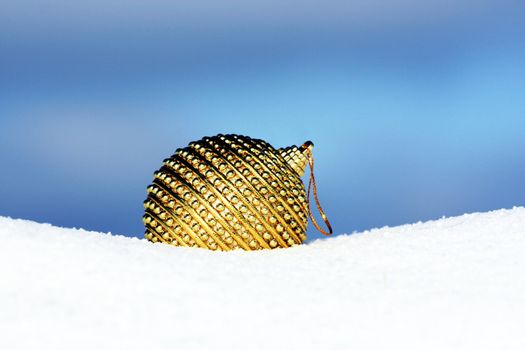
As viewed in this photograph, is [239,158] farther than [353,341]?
Yes

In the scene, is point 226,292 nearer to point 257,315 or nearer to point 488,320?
point 257,315

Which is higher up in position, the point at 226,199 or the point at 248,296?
the point at 226,199

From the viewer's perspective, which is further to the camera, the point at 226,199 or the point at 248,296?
the point at 226,199

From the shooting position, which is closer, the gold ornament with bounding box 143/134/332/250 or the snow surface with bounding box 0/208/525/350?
the snow surface with bounding box 0/208/525/350

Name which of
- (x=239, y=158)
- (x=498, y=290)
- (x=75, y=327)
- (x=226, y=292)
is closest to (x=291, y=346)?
(x=226, y=292)

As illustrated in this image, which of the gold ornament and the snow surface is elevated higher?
the gold ornament

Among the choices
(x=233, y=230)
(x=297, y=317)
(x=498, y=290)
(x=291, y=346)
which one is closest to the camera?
(x=291, y=346)
